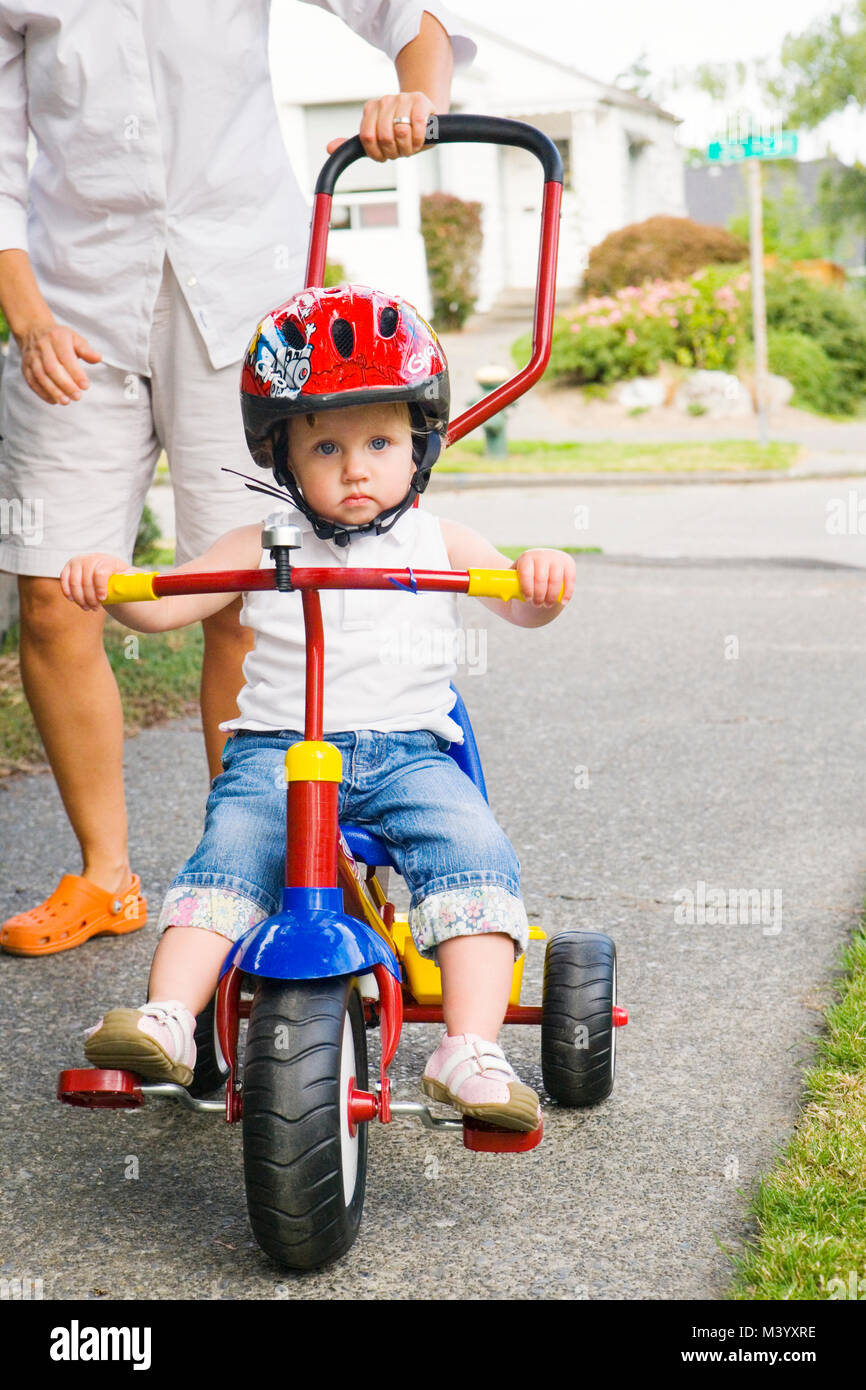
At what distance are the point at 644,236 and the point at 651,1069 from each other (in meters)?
20.5

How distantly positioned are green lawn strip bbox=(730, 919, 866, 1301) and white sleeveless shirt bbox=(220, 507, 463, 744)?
844mm

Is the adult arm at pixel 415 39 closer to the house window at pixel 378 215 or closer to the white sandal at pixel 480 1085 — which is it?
the white sandal at pixel 480 1085

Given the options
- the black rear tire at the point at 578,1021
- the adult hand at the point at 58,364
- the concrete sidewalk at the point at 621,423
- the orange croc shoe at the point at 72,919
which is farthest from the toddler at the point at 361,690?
the concrete sidewalk at the point at 621,423

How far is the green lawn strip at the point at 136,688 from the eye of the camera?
5129 millimetres

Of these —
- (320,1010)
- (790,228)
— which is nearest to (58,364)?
(320,1010)

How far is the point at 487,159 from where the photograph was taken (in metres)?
26.9

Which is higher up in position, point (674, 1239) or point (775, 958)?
point (775, 958)

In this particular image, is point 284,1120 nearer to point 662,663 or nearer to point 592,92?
point 662,663

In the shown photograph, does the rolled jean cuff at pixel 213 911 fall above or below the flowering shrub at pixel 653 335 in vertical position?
below

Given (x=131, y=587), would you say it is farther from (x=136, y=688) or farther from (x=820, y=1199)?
(x=136, y=688)

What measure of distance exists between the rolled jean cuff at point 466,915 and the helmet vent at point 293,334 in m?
0.84

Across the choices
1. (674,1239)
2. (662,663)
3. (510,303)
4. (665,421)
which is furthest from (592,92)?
(674,1239)

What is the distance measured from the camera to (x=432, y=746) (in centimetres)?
264

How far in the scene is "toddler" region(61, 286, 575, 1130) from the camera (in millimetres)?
2285
